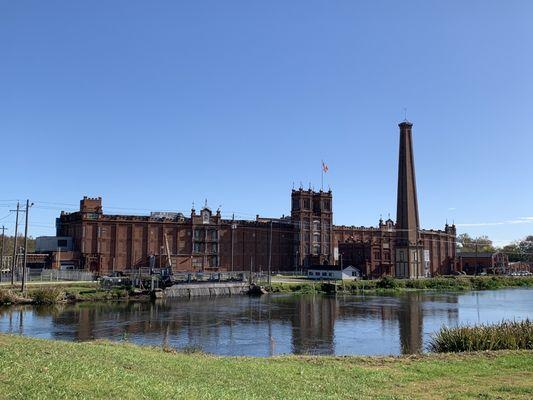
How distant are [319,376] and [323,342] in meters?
18.6

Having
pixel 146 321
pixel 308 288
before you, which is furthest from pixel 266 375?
pixel 308 288

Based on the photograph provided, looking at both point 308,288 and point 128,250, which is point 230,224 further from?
point 308,288

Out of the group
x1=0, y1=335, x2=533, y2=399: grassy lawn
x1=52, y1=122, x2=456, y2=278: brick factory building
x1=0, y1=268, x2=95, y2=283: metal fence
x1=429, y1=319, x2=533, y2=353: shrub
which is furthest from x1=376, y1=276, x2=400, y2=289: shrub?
x1=0, y1=335, x2=533, y2=399: grassy lawn

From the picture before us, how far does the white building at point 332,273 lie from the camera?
10106 centimetres

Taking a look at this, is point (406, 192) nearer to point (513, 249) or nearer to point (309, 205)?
point (309, 205)

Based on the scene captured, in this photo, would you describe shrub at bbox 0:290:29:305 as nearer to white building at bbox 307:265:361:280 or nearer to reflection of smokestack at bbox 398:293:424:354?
reflection of smokestack at bbox 398:293:424:354

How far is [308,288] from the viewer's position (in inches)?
3297

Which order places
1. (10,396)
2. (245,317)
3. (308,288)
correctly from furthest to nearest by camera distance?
(308,288) → (245,317) → (10,396)

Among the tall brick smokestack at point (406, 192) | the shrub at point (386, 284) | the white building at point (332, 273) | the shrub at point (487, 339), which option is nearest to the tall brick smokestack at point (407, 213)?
the tall brick smokestack at point (406, 192)

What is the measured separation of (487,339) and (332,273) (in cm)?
7824

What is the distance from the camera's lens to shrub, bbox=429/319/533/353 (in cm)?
2317

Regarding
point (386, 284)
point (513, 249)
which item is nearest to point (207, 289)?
point (386, 284)

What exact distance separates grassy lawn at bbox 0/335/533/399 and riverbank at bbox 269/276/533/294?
207ft

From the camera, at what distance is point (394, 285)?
309 feet
